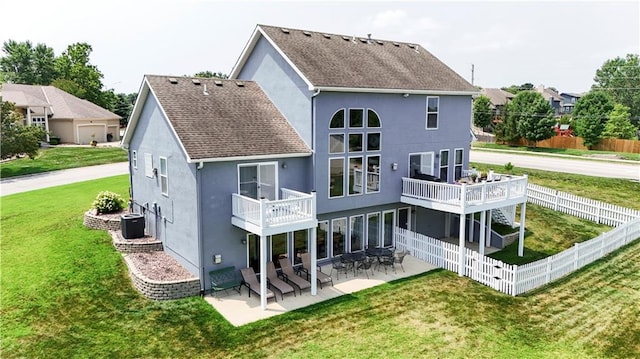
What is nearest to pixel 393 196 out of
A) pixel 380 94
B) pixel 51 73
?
pixel 380 94

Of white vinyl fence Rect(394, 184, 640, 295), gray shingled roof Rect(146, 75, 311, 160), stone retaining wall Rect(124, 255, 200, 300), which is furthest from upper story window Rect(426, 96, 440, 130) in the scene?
stone retaining wall Rect(124, 255, 200, 300)

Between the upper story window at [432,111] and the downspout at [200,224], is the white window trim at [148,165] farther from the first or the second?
the upper story window at [432,111]

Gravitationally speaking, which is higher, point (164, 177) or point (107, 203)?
point (164, 177)

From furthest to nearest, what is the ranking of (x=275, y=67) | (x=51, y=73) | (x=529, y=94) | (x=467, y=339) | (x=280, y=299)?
(x=51, y=73), (x=529, y=94), (x=275, y=67), (x=280, y=299), (x=467, y=339)

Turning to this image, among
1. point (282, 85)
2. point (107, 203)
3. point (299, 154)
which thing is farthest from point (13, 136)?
point (299, 154)

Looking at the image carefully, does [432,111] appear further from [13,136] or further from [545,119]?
[545,119]

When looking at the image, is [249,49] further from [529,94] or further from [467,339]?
[529,94]
